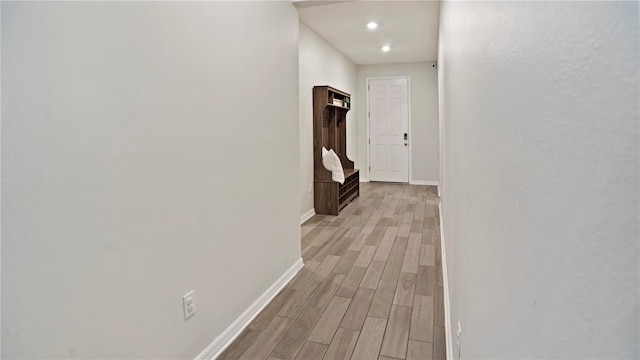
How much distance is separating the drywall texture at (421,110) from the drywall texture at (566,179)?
7539mm

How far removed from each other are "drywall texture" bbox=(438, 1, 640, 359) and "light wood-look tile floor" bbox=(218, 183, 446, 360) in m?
1.73

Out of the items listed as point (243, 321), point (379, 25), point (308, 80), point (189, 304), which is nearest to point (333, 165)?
point (308, 80)

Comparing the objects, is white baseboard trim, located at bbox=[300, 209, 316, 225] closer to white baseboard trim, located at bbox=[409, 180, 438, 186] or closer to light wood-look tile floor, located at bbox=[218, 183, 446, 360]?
light wood-look tile floor, located at bbox=[218, 183, 446, 360]

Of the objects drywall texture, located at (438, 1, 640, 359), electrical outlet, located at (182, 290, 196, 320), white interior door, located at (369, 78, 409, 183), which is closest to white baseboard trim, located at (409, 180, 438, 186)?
white interior door, located at (369, 78, 409, 183)

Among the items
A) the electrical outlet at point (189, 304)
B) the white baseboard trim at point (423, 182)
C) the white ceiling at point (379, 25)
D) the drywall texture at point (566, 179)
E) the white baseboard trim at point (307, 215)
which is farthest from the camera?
the white baseboard trim at point (423, 182)

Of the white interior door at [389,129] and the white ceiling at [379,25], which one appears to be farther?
the white interior door at [389,129]

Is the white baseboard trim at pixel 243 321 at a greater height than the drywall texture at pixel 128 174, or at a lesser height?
lesser

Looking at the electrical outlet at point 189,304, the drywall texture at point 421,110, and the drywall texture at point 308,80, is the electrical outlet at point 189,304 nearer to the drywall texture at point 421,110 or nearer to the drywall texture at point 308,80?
the drywall texture at point 308,80

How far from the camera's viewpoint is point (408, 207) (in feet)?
19.5

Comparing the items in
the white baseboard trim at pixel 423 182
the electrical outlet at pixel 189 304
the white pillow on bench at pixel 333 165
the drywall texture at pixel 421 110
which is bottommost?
the electrical outlet at pixel 189 304

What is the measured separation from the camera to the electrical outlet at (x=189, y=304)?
1.91 metres

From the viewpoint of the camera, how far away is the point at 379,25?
16.8 ft

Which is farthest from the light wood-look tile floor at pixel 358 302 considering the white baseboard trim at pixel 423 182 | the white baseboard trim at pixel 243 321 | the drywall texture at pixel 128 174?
the white baseboard trim at pixel 423 182

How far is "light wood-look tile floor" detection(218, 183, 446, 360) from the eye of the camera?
221 cm
